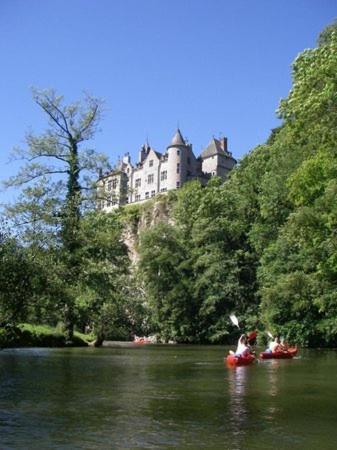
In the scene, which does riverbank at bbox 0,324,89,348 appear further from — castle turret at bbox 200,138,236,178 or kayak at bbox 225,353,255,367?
castle turret at bbox 200,138,236,178

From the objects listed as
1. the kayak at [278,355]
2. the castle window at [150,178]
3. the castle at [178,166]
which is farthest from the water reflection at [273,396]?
the castle window at [150,178]

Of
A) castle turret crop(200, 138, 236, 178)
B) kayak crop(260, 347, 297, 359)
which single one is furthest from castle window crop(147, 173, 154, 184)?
kayak crop(260, 347, 297, 359)

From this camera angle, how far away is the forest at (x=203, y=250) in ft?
74.5

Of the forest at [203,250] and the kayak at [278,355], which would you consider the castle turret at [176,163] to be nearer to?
the forest at [203,250]

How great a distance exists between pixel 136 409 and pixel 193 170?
95858mm

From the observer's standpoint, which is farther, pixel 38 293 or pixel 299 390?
pixel 38 293

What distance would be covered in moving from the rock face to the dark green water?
65.1 m

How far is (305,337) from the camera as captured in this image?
43.8 m

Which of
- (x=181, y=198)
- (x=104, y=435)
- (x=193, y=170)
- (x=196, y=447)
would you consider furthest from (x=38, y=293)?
(x=193, y=170)

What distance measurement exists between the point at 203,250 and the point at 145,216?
30.4m

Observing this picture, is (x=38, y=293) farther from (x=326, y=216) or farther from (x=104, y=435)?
(x=326, y=216)

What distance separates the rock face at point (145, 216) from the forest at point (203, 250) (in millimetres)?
15260

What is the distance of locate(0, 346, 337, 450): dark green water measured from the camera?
9.02 m

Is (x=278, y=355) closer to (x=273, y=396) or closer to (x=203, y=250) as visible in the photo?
(x=273, y=396)
